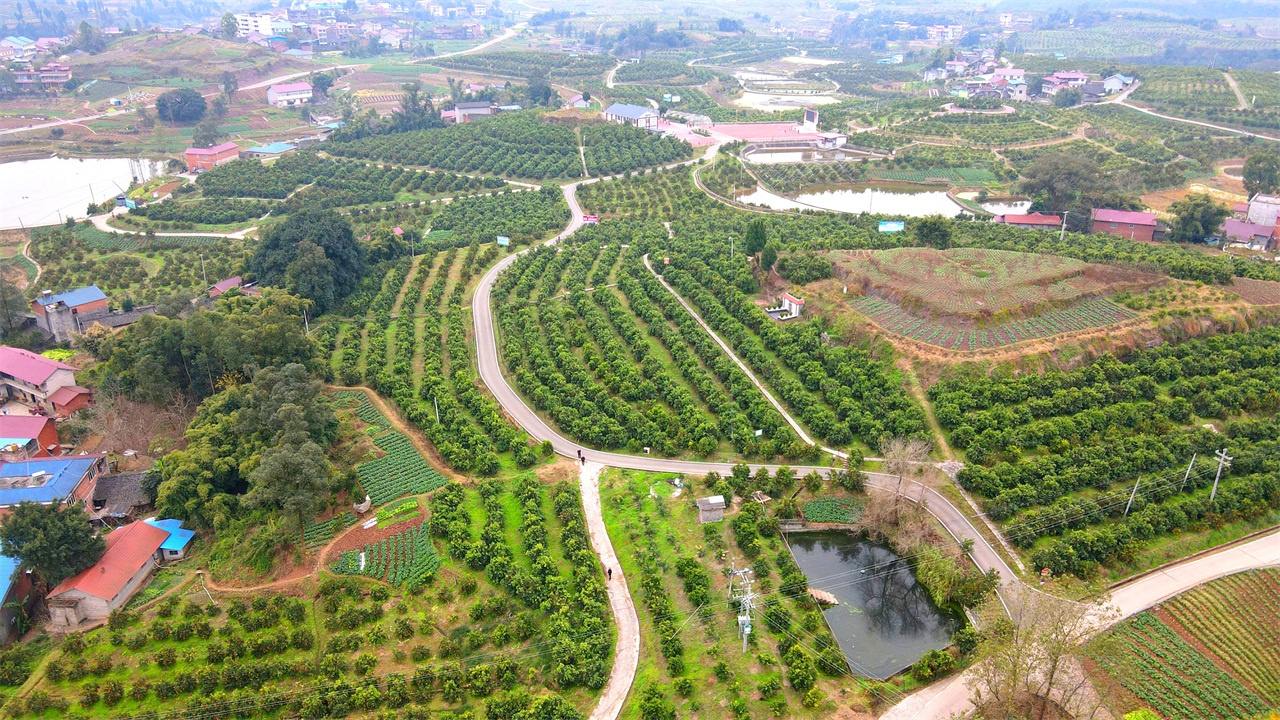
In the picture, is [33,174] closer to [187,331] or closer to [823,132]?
[187,331]

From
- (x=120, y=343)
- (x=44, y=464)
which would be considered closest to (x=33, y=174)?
(x=120, y=343)

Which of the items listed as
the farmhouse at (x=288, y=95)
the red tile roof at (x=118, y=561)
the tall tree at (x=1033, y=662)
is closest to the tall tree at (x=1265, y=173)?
the tall tree at (x=1033, y=662)

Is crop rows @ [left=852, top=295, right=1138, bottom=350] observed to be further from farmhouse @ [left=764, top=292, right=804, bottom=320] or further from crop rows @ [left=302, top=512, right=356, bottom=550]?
crop rows @ [left=302, top=512, right=356, bottom=550]

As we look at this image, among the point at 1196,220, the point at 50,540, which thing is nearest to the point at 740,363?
the point at 50,540

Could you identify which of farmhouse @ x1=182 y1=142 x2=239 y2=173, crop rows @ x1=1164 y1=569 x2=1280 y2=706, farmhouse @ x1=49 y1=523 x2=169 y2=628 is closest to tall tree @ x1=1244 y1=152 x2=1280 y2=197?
crop rows @ x1=1164 y1=569 x2=1280 y2=706

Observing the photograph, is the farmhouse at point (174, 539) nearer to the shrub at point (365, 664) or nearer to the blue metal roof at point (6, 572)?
the blue metal roof at point (6, 572)
